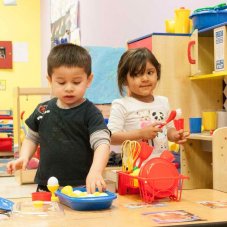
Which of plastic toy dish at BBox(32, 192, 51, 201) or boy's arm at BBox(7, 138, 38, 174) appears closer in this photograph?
plastic toy dish at BBox(32, 192, 51, 201)

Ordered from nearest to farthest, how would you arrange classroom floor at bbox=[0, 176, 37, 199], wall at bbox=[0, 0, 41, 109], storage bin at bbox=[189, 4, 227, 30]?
storage bin at bbox=[189, 4, 227, 30] < classroom floor at bbox=[0, 176, 37, 199] < wall at bbox=[0, 0, 41, 109]

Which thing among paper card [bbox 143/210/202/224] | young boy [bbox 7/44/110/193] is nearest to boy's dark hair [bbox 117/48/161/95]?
young boy [bbox 7/44/110/193]

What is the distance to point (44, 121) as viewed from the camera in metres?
1.29

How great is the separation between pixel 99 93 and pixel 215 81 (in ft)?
2.40

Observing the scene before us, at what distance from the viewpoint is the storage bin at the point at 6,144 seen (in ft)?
16.7

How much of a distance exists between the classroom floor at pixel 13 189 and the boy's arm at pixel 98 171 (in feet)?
5.17

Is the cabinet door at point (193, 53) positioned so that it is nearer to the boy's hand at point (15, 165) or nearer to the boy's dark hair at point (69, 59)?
the boy's dark hair at point (69, 59)

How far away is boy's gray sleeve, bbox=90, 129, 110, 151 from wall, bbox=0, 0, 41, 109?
14.4 feet

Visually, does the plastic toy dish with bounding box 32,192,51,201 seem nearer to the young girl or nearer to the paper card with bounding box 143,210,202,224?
the paper card with bounding box 143,210,202,224

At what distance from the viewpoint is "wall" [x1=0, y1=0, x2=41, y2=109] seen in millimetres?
5500

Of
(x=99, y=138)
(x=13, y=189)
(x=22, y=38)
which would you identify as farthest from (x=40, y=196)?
(x=22, y=38)

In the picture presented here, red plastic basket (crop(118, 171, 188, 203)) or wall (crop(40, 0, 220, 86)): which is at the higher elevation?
wall (crop(40, 0, 220, 86))

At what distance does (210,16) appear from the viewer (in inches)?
95.4

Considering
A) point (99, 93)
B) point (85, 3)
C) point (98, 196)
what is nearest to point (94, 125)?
point (98, 196)
